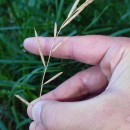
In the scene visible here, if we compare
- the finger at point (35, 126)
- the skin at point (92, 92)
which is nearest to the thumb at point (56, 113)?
the skin at point (92, 92)


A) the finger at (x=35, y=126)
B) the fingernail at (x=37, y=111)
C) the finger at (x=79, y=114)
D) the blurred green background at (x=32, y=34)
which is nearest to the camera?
the finger at (x=79, y=114)

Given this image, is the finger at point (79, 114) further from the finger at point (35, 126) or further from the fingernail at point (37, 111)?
the finger at point (35, 126)

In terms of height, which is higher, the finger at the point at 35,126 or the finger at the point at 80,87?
the finger at the point at 80,87

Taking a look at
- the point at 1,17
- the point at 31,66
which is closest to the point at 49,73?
the point at 31,66

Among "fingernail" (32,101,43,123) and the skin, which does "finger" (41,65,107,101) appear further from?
"fingernail" (32,101,43,123)

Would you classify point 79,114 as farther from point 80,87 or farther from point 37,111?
point 80,87

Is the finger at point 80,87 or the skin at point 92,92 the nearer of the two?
the skin at point 92,92

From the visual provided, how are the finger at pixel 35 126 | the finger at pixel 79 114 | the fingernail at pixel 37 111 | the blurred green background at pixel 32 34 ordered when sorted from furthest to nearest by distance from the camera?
the blurred green background at pixel 32 34
the finger at pixel 35 126
the fingernail at pixel 37 111
the finger at pixel 79 114

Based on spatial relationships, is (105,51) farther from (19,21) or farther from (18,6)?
(18,6)
